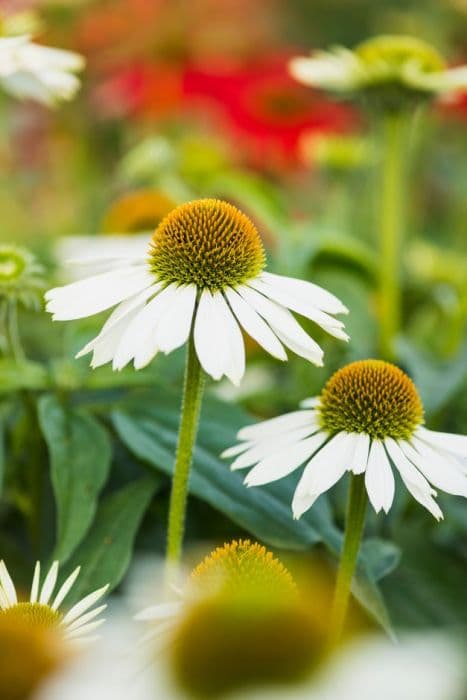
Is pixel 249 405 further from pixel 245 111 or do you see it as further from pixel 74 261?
pixel 245 111

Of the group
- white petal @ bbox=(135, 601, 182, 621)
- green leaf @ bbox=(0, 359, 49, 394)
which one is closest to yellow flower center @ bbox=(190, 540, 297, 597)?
white petal @ bbox=(135, 601, 182, 621)

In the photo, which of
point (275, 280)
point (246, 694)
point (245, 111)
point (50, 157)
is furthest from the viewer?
point (50, 157)

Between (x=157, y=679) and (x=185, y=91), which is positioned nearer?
(x=157, y=679)

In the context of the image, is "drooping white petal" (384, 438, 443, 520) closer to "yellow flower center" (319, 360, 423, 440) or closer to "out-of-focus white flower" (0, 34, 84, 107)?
"yellow flower center" (319, 360, 423, 440)

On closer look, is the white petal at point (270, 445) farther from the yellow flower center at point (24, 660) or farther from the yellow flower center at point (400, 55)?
the yellow flower center at point (400, 55)

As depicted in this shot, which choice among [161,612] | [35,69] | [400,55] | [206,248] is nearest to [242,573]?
[161,612]

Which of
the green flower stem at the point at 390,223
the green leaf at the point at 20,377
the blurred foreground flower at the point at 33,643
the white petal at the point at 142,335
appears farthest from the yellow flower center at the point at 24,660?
the green flower stem at the point at 390,223

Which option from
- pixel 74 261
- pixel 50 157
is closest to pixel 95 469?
pixel 74 261

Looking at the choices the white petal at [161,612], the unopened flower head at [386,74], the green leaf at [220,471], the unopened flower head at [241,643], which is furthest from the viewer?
the unopened flower head at [386,74]
